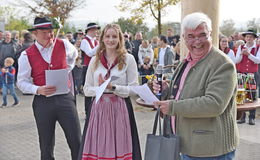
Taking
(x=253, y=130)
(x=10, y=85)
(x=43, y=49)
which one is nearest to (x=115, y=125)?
(x=43, y=49)

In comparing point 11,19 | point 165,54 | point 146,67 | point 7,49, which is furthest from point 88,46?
point 11,19

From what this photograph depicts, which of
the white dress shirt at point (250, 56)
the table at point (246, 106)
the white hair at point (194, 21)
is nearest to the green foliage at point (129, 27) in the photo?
the white dress shirt at point (250, 56)

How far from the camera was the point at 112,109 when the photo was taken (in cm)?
364

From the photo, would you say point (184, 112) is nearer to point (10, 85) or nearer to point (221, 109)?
point (221, 109)

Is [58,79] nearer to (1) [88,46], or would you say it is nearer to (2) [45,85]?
(2) [45,85]

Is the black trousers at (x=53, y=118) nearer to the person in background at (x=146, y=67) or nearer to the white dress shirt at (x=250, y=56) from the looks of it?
the white dress shirt at (x=250, y=56)

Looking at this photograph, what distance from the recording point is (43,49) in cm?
372

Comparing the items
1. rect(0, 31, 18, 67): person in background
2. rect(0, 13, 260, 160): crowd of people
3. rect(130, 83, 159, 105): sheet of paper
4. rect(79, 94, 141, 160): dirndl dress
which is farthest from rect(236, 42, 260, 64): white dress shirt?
rect(0, 31, 18, 67): person in background

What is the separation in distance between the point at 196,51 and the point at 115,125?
1631mm

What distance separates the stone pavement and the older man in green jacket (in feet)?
9.55

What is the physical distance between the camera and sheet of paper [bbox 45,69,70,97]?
3506 millimetres

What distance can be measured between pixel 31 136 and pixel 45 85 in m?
2.68

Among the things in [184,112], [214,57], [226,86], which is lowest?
[184,112]

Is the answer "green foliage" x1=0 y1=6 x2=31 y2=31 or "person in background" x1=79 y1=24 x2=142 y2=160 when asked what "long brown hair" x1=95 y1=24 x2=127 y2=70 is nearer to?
"person in background" x1=79 y1=24 x2=142 y2=160
